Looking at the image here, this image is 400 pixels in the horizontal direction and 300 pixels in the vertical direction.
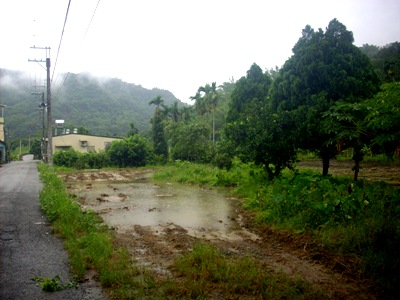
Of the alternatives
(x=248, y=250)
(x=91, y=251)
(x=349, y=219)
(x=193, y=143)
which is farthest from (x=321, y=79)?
(x=193, y=143)

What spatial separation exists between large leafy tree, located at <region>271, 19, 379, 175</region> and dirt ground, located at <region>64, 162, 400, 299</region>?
5.14m

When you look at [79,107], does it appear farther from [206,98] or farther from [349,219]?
[349,219]

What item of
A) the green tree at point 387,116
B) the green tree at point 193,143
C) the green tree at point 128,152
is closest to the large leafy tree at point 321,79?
the green tree at point 387,116

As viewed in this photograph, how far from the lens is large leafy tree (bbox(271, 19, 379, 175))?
12914 mm

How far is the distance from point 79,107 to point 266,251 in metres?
83.0

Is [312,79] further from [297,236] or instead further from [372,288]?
[372,288]

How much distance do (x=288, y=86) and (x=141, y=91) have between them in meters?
92.8

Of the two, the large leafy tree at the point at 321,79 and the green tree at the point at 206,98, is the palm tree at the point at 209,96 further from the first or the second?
the large leafy tree at the point at 321,79

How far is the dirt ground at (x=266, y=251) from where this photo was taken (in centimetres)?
548

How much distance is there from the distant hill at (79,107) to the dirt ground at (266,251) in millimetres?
67119

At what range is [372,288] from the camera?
512cm

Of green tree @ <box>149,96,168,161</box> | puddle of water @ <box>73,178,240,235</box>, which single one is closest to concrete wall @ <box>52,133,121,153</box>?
green tree @ <box>149,96,168,161</box>

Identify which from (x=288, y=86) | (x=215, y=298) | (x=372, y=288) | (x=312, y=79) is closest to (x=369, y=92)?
(x=312, y=79)

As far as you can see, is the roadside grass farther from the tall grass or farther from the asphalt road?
the asphalt road
